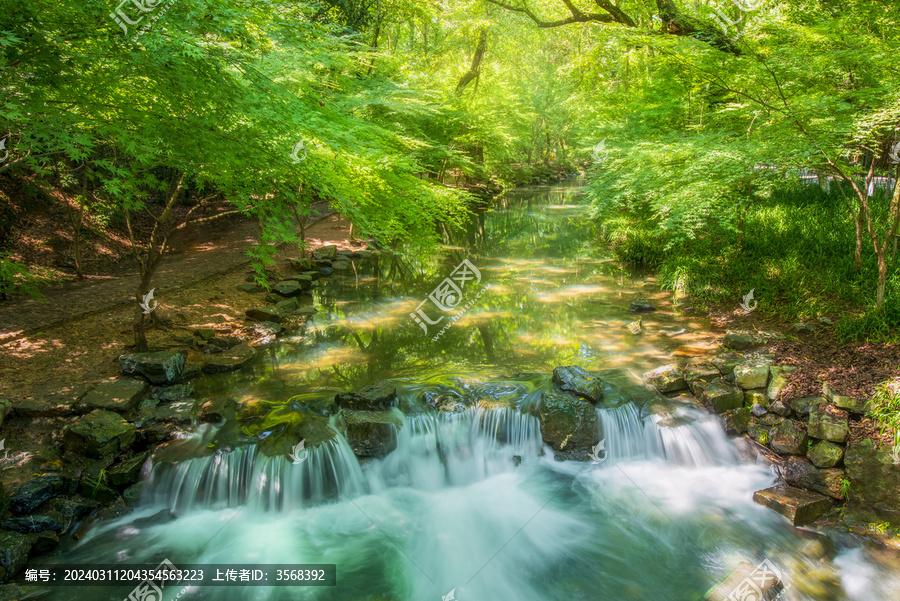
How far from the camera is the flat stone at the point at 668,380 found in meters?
7.39

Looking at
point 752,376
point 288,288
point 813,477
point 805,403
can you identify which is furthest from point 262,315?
point 813,477

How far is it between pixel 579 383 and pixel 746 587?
311cm

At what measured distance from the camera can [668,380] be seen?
740 cm

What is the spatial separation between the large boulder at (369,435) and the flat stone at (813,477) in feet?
16.2

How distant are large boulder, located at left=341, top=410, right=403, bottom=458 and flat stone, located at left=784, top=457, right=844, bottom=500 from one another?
4.95 metres

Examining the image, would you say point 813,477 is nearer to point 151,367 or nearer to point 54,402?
point 151,367

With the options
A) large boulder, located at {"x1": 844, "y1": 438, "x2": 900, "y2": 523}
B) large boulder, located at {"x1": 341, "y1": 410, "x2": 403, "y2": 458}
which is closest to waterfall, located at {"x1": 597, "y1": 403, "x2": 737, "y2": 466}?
large boulder, located at {"x1": 844, "y1": 438, "x2": 900, "y2": 523}

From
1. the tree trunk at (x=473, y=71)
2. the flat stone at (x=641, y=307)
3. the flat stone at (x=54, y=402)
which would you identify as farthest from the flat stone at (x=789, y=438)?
the tree trunk at (x=473, y=71)

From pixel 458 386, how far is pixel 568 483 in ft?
7.18

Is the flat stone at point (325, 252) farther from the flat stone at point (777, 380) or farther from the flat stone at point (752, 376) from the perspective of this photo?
the flat stone at point (777, 380)

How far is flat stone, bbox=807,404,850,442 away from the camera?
5.81 meters

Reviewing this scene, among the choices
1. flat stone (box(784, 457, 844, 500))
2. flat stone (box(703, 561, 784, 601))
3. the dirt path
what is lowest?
flat stone (box(703, 561, 784, 601))

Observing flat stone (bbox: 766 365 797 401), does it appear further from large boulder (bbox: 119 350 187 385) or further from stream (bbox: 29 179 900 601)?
large boulder (bbox: 119 350 187 385)

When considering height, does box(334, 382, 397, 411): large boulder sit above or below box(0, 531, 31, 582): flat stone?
above
